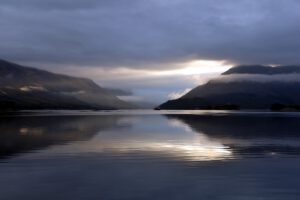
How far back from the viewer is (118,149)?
130 ft

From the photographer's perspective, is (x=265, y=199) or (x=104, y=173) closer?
(x=265, y=199)

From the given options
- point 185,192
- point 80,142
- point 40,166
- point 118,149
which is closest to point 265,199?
point 185,192

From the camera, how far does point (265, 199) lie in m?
20.5

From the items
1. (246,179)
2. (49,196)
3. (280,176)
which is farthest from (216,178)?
(49,196)

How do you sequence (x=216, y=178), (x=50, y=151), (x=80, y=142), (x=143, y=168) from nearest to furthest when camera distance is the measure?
(x=216, y=178)
(x=143, y=168)
(x=50, y=151)
(x=80, y=142)

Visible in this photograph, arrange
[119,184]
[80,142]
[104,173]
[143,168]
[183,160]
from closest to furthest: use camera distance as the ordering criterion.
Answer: [119,184] → [104,173] → [143,168] → [183,160] → [80,142]

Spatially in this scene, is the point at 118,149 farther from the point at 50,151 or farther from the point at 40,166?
the point at 40,166

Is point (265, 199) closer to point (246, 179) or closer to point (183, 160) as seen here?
point (246, 179)

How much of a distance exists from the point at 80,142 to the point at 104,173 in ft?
66.4

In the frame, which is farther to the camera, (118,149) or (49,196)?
(118,149)

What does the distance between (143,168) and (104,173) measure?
2888mm

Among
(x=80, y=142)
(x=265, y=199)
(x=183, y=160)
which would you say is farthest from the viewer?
(x=80, y=142)

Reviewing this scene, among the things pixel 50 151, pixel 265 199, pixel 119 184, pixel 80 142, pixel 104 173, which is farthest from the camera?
pixel 80 142

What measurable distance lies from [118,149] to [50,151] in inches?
219
